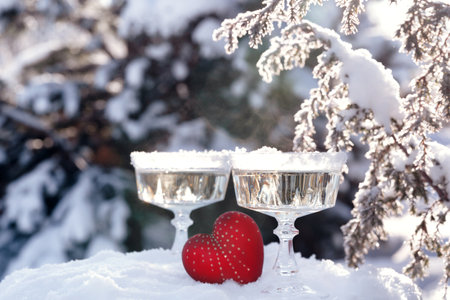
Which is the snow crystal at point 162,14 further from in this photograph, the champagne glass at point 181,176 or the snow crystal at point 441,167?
the snow crystal at point 441,167

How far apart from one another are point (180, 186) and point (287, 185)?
438mm

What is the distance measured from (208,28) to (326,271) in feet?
8.71

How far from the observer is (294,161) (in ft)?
3.77

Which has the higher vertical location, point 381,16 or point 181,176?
point 381,16

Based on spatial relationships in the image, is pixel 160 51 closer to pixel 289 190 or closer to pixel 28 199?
pixel 28 199

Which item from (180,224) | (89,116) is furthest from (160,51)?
(180,224)

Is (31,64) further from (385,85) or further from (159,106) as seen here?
(385,85)

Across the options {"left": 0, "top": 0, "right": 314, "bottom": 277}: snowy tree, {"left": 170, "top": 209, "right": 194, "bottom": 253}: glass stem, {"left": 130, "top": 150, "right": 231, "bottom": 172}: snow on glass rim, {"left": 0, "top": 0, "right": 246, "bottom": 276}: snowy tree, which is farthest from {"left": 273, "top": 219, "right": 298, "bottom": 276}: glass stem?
{"left": 0, "top": 0, "right": 246, "bottom": 276}: snowy tree

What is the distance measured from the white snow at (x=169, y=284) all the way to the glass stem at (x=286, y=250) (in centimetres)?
3

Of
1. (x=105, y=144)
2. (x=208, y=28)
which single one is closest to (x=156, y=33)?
(x=208, y=28)

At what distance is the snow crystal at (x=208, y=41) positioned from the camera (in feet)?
12.0

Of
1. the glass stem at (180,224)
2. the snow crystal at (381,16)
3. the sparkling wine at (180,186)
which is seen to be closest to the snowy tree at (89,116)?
the snow crystal at (381,16)

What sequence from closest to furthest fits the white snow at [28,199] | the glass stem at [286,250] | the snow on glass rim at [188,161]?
the glass stem at [286,250]
the snow on glass rim at [188,161]
the white snow at [28,199]

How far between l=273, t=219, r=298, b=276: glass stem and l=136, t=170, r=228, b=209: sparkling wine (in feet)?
1.05
